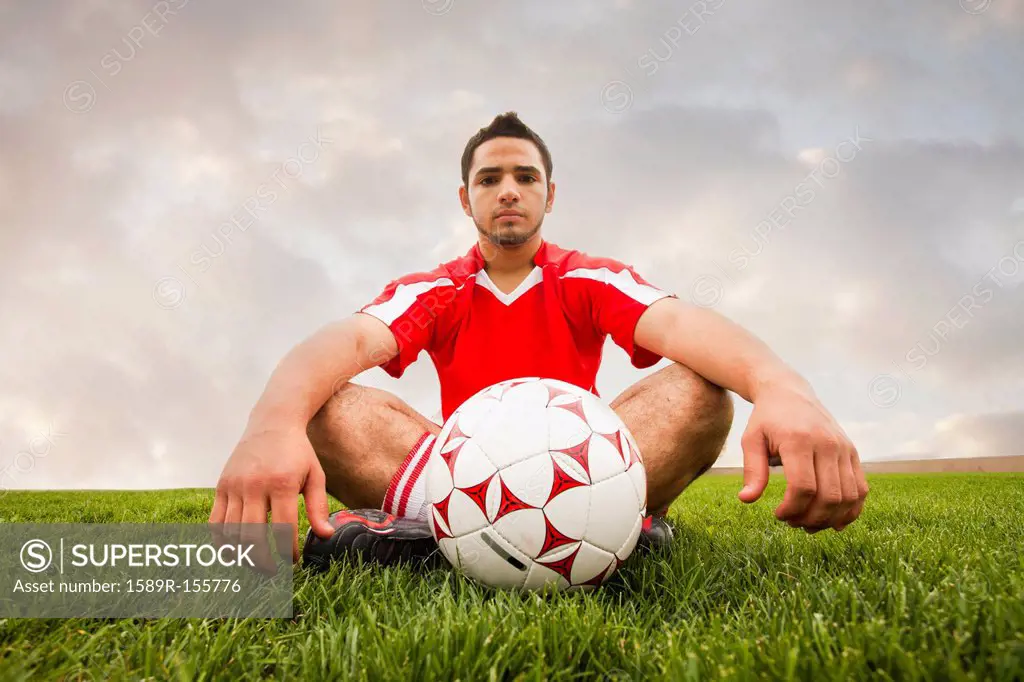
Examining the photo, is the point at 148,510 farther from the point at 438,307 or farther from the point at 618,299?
the point at 618,299

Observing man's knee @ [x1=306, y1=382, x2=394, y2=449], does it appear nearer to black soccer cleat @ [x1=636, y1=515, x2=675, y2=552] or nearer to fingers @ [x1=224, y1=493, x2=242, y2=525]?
fingers @ [x1=224, y1=493, x2=242, y2=525]

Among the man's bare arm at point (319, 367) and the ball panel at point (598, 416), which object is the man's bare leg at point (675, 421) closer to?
the ball panel at point (598, 416)

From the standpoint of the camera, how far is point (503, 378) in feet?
11.9

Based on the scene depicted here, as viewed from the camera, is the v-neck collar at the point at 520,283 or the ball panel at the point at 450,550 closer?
the ball panel at the point at 450,550

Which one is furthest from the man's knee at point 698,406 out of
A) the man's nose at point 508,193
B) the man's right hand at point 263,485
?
the man's right hand at point 263,485

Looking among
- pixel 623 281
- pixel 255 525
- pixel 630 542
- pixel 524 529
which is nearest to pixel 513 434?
pixel 524 529

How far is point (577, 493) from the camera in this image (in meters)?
2.11

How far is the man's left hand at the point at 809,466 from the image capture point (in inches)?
82.7

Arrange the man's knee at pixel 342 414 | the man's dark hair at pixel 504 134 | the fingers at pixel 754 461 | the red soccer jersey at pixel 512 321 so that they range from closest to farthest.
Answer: the fingers at pixel 754 461 < the man's knee at pixel 342 414 < the red soccer jersey at pixel 512 321 < the man's dark hair at pixel 504 134

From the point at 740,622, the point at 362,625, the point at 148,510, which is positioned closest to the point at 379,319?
the point at 362,625

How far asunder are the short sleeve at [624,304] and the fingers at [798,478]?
1.23 m

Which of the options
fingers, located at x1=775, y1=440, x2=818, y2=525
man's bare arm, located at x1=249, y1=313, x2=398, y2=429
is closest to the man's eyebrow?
man's bare arm, located at x1=249, y1=313, x2=398, y2=429

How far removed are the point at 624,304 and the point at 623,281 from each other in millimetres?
171

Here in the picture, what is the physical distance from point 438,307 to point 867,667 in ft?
8.94
